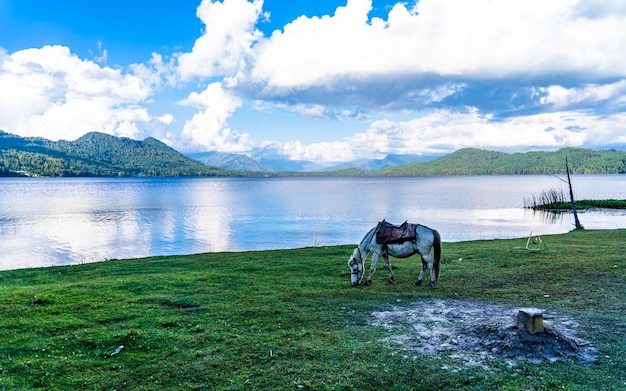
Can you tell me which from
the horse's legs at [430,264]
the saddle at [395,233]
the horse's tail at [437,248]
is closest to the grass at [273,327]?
the horse's legs at [430,264]

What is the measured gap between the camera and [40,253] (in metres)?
33.7

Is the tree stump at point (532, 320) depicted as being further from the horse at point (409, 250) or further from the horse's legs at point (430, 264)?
the horse's legs at point (430, 264)

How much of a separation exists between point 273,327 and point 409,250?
683 cm

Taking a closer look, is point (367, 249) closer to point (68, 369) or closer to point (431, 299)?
point (431, 299)

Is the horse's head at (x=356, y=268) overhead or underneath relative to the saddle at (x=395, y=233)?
underneath

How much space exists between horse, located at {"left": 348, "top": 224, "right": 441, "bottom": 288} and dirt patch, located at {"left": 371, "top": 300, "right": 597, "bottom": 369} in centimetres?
309

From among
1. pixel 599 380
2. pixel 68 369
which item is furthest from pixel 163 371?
pixel 599 380

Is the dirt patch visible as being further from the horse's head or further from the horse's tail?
the horse's head

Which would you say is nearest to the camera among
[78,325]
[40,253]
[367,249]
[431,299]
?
[78,325]

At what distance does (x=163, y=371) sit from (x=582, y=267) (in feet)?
52.7

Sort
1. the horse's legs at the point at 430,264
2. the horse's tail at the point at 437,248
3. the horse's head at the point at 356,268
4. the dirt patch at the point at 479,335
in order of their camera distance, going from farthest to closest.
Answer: the horse's head at the point at 356,268 → the horse's legs at the point at 430,264 → the horse's tail at the point at 437,248 → the dirt patch at the point at 479,335

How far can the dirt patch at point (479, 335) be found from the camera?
26.2ft

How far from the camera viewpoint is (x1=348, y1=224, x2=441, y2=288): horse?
47.7 feet

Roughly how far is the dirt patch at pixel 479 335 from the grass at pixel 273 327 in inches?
14.3
